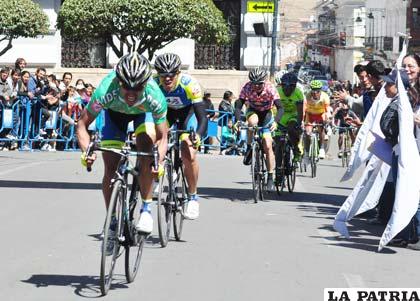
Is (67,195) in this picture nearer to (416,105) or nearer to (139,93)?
(416,105)

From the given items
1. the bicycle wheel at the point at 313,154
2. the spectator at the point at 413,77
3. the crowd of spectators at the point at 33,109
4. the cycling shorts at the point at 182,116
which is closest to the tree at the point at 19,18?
the crowd of spectators at the point at 33,109

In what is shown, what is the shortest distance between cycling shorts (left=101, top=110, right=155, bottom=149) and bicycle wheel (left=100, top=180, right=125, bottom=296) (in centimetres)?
82

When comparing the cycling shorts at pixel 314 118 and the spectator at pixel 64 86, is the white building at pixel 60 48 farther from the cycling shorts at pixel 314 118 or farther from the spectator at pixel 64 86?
the cycling shorts at pixel 314 118

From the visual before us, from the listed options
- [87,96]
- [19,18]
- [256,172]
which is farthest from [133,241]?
[19,18]

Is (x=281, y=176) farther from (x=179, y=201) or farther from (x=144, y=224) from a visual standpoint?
(x=144, y=224)

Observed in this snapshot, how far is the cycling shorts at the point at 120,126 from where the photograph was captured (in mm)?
9414

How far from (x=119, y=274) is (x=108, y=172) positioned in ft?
2.84

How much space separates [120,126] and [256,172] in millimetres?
6348

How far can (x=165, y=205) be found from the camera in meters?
11.2

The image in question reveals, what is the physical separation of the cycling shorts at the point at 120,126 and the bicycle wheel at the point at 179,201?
2031 millimetres

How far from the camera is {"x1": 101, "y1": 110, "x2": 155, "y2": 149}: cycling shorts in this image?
941cm

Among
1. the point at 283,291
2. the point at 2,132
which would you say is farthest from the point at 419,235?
the point at 2,132

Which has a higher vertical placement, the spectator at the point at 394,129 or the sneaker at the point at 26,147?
the spectator at the point at 394,129

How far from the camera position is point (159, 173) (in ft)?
29.7
